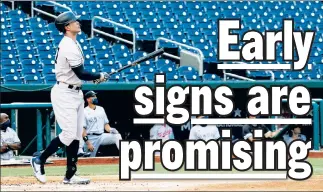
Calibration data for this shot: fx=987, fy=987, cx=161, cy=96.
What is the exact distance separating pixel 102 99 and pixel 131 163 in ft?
18.0

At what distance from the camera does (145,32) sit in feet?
57.4

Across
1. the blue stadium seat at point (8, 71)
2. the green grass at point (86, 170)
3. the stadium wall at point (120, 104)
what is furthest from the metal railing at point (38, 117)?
the blue stadium seat at point (8, 71)

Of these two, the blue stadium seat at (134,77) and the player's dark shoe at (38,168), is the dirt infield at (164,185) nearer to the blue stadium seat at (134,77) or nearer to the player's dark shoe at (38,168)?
the player's dark shoe at (38,168)


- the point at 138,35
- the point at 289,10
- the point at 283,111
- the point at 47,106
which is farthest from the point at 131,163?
the point at 289,10

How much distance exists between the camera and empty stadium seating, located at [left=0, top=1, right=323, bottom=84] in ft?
50.0

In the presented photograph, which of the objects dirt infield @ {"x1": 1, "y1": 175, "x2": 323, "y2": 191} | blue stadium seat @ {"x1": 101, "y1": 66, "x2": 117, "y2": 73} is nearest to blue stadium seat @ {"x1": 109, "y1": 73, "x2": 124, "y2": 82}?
blue stadium seat @ {"x1": 101, "y1": 66, "x2": 117, "y2": 73}

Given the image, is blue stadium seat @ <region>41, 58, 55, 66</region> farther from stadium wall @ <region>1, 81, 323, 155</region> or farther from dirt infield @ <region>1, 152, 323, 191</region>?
dirt infield @ <region>1, 152, 323, 191</region>

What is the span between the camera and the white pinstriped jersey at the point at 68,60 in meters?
7.32

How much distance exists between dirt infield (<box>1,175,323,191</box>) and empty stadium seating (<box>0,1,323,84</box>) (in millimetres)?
6323

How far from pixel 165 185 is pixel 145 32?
980 centimetres

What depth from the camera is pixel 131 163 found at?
918cm

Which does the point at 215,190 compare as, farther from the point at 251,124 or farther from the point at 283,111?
the point at 283,111

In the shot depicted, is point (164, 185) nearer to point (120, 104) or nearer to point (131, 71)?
point (120, 104)

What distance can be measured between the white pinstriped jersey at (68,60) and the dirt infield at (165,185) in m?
0.83
